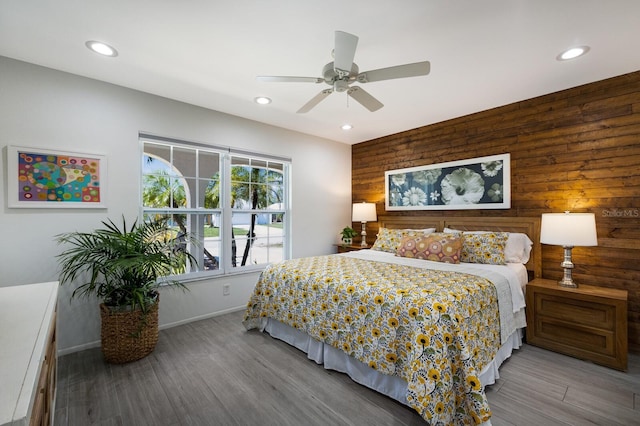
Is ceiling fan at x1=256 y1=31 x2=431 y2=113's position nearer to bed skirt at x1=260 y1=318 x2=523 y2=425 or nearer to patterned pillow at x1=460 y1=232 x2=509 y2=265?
patterned pillow at x1=460 y1=232 x2=509 y2=265

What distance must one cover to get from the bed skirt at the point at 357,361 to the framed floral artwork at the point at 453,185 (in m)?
1.52

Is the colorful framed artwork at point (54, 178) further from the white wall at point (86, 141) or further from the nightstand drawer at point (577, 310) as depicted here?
the nightstand drawer at point (577, 310)

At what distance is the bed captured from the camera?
1.66 metres

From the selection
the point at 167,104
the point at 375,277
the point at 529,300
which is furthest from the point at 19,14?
the point at 529,300

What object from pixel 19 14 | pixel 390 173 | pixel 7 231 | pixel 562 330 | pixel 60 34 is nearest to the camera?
pixel 19 14

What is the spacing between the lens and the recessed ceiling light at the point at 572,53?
2.22 metres

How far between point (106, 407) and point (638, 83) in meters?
4.95

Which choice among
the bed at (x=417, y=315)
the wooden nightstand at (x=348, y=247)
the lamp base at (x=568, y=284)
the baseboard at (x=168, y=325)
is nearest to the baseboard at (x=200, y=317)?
the baseboard at (x=168, y=325)

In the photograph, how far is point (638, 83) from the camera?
2584 mm

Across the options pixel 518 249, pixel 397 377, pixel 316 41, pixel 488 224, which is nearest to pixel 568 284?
pixel 518 249

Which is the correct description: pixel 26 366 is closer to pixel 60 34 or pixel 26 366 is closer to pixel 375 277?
pixel 375 277

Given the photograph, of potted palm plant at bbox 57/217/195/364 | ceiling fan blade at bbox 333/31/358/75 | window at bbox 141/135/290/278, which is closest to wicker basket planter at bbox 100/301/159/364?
potted palm plant at bbox 57/217/195/364

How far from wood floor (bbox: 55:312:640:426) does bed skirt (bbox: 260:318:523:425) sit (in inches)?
2.0

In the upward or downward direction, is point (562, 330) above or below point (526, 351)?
above
